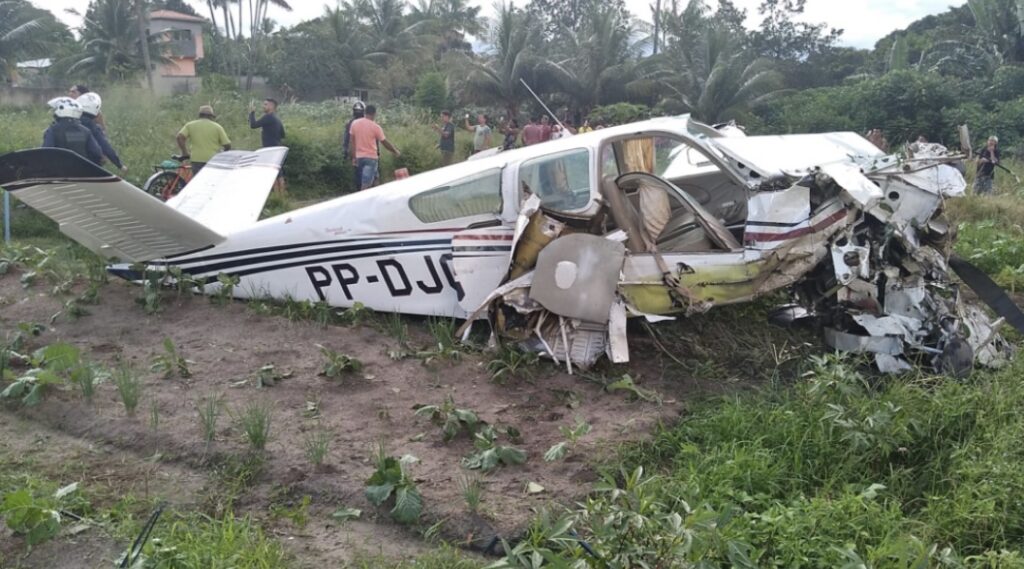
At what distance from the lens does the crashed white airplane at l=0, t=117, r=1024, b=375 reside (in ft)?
19.8

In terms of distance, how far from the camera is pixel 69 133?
35.3 ft

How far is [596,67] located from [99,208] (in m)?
30.4

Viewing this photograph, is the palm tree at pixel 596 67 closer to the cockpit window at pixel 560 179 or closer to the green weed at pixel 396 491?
the cockpit window at pixel 560 179

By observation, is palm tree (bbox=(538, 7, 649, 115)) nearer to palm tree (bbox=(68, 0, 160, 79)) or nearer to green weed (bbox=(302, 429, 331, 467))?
palm tree (bbox=(68, 0, 160, 79))

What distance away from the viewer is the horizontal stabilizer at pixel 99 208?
588cm

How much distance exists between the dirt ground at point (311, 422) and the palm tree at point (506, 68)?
28953 millimetres

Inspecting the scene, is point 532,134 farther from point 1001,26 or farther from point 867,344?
point 1001,26

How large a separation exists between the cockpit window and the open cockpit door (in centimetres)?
39

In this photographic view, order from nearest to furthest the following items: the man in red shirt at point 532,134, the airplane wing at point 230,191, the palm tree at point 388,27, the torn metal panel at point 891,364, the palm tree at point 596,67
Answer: the torn metal panel at point 891,364
the airplane wing at point 230,191
the man in red shirt at point 532,134
the palm tree at point 596,67
the palm tree at point 388,27

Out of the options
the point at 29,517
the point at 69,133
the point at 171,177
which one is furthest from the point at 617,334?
the point at 69,133

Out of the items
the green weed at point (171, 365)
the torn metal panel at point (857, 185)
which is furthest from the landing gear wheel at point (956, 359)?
the green weed at point (171, 365)

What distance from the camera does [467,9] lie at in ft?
224

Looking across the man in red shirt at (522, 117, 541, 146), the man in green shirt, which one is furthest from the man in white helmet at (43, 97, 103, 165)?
the man in red shirt at (522, 117, 541, 146)

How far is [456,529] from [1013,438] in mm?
2856
